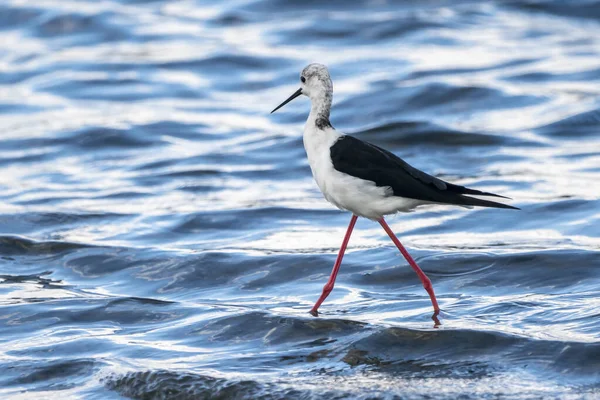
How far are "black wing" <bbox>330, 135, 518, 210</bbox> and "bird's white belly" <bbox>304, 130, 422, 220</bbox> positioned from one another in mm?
45

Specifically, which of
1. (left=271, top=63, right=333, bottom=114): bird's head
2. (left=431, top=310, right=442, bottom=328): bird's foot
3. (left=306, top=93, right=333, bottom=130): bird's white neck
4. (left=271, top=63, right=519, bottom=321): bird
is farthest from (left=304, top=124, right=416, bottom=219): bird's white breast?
(left=431, top=310, right=442, bottom=328): bird's foot

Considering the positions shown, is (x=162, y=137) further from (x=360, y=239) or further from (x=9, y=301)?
(x=9, y=301)

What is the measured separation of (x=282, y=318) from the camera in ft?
26.2

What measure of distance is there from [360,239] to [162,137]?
6.13m

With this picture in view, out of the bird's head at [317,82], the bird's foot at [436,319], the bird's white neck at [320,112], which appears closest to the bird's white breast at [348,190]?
the bird's white neck at [320,112]

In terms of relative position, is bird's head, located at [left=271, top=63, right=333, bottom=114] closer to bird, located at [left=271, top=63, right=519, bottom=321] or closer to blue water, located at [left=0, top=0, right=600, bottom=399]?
bird, located at [left=271, top=63, right=519, bottom=321]

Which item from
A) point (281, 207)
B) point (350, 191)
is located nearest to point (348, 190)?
point (350, 191)

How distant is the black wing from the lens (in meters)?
7.55

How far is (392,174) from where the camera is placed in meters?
7.69

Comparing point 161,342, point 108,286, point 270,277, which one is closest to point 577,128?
point 270,277

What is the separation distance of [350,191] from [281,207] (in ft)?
14.2

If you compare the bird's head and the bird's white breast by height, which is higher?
the bird's head

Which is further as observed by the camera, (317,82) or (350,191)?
(317,82)

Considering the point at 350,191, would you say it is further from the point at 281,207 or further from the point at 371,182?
the point at 281,207
